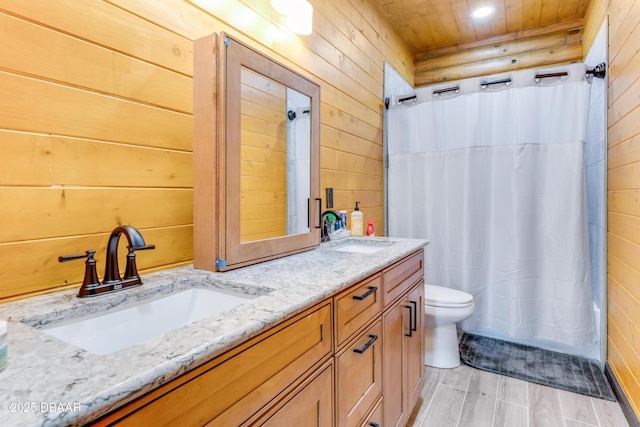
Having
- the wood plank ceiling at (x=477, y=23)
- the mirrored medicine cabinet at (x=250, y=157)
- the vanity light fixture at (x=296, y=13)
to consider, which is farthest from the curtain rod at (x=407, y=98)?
the mirrored medicine cabinet at (x=250, y=157)

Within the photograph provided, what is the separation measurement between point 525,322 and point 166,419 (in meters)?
2.49

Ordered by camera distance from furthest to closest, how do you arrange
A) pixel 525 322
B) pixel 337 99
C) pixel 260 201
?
1. pixel 525 322
2. pixel 337 99
3. pixel 260 201

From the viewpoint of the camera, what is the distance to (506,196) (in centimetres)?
241

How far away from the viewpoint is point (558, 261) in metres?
2.24

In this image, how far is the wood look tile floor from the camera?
1.68m

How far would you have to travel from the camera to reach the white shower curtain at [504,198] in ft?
7.20

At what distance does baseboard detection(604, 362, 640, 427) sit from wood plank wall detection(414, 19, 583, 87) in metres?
2.38

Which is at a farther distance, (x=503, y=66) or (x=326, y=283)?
(x=503, y=66)

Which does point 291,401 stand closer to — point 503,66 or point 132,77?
point 132,77

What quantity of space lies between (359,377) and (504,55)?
313 cm

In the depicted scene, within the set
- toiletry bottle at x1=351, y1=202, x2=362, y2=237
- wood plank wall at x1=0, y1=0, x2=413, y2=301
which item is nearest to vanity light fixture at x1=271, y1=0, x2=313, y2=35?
wood plank wall at x1=0, y1=0, x2=413, y2=301

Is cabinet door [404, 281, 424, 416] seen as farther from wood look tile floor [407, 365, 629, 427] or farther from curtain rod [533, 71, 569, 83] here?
curtain rod [533, 71, 569, 83]

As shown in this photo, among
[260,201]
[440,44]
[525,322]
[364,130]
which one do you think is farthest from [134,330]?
[440,44]

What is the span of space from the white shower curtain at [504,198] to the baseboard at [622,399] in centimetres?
22
